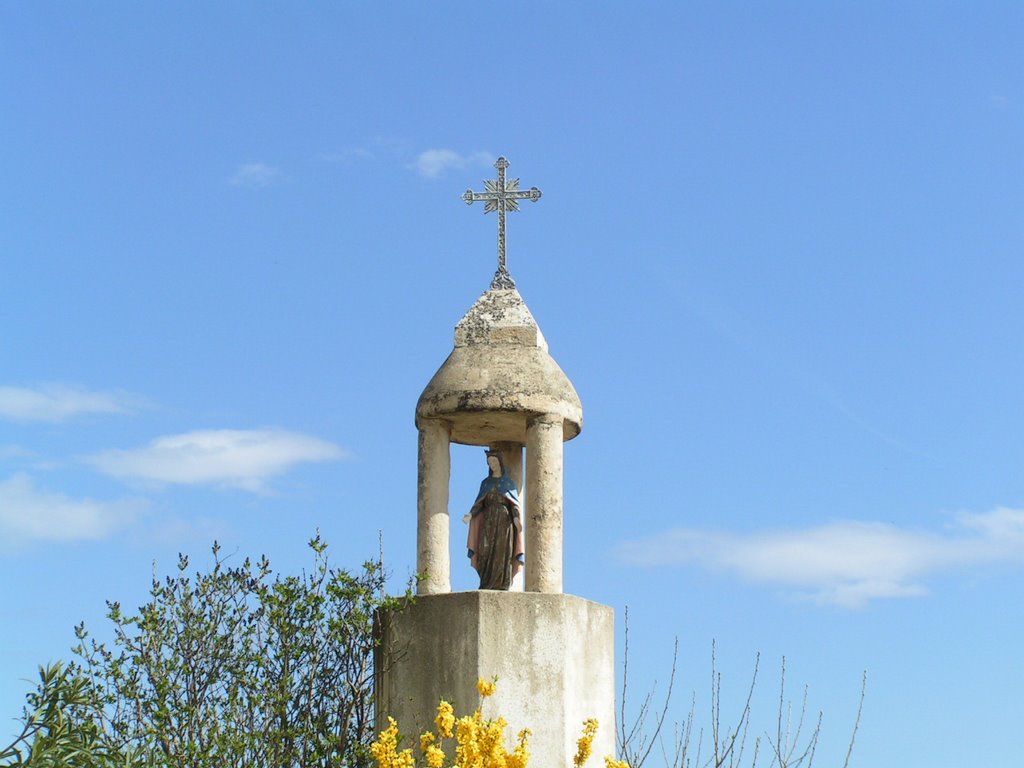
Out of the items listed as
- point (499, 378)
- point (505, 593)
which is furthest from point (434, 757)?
point (499, 378)

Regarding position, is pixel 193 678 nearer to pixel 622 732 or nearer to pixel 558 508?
pixel 558 508

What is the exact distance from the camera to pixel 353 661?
47.5 ft

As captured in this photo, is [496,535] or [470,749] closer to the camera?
[470,749]

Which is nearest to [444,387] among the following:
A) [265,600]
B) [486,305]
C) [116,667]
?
[486,305]

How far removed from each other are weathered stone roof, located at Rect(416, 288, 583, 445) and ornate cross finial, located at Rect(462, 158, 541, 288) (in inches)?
9.6

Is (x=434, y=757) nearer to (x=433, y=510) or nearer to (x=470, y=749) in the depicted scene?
(x=470, y=749)

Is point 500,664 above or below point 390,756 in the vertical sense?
above

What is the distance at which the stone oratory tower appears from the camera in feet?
45.3

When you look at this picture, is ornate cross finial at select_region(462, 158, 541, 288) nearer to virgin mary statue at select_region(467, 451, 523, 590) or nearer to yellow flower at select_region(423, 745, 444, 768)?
virgin mary statue at select_region(467, 451, 523, 590)

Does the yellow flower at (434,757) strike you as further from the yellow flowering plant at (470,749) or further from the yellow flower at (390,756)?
the yellow flower at (390,756)

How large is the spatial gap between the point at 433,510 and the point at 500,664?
1.73 m

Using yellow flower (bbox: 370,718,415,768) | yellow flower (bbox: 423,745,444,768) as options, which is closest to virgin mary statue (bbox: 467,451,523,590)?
yellow flower (bbox: 370,718,415,768)

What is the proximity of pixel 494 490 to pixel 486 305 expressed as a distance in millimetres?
1657

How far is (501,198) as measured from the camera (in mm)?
15852
